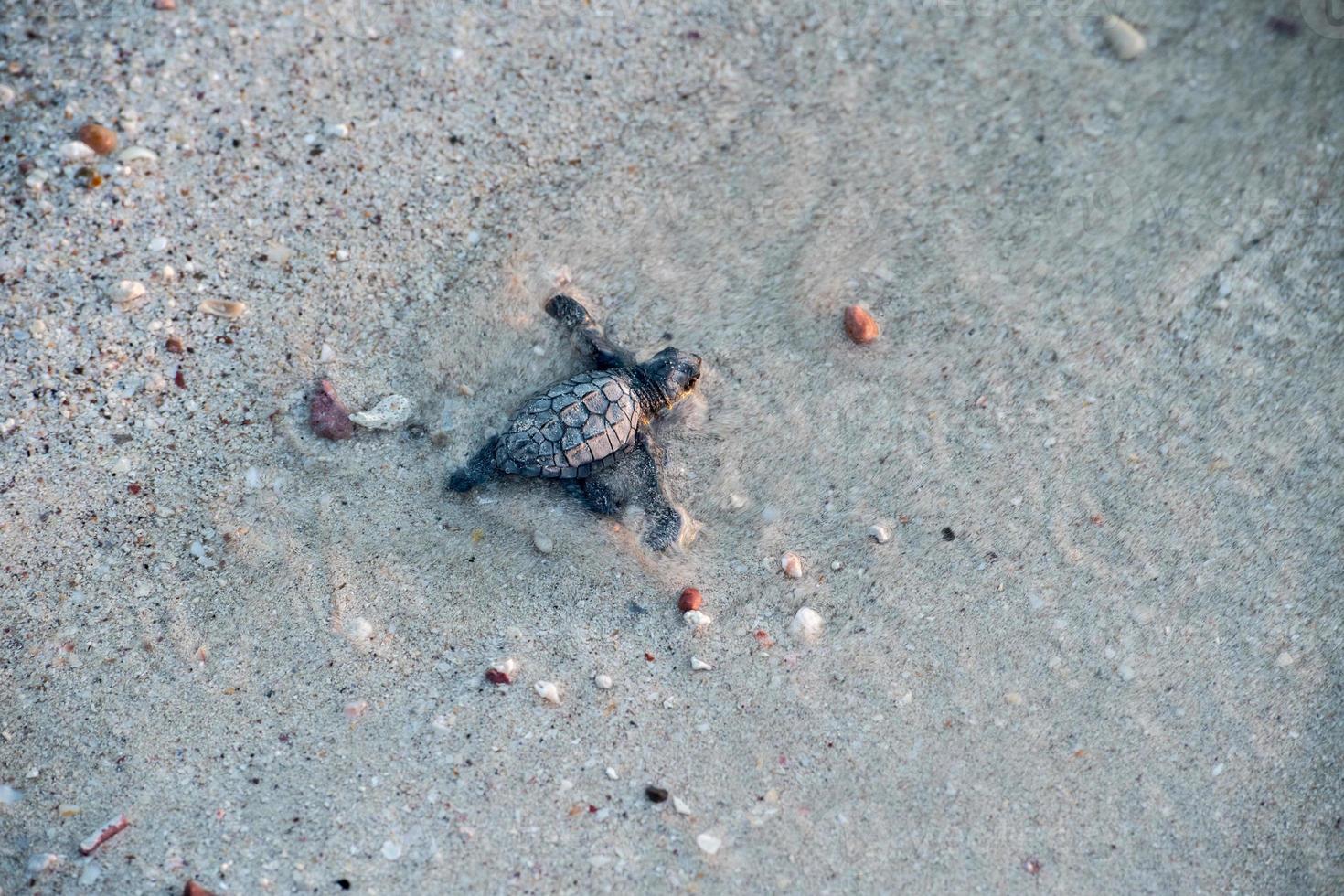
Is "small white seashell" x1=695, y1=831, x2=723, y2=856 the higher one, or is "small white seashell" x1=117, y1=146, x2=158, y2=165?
"small white seashell" x1=117, y1=146, x2=158, y2=165

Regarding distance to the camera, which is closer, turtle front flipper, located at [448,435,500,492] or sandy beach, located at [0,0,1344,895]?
sandy beach, located at [0,0,1344,895]

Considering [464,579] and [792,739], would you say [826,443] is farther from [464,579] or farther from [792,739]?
[464,579]

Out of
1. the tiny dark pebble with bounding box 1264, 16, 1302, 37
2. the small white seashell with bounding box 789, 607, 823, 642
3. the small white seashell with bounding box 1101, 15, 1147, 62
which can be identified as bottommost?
the small white seashell with bounding box 789, 607, 823, 642

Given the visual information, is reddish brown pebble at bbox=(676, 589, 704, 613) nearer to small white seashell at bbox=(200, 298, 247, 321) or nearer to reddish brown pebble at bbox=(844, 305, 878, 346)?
reddish brown pebble at bbox=(844, 305, 878, 346)

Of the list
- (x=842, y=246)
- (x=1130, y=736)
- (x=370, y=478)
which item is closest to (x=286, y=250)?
(x=370, y=478)

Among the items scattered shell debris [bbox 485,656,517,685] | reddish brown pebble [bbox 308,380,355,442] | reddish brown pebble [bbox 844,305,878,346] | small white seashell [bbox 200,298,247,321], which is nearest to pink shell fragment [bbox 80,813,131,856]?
scattered shell debris [bbox 485,656,517,685]

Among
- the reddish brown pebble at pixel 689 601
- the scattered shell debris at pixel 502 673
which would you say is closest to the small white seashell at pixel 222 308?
the scattered shell debris at pixel 502 673
